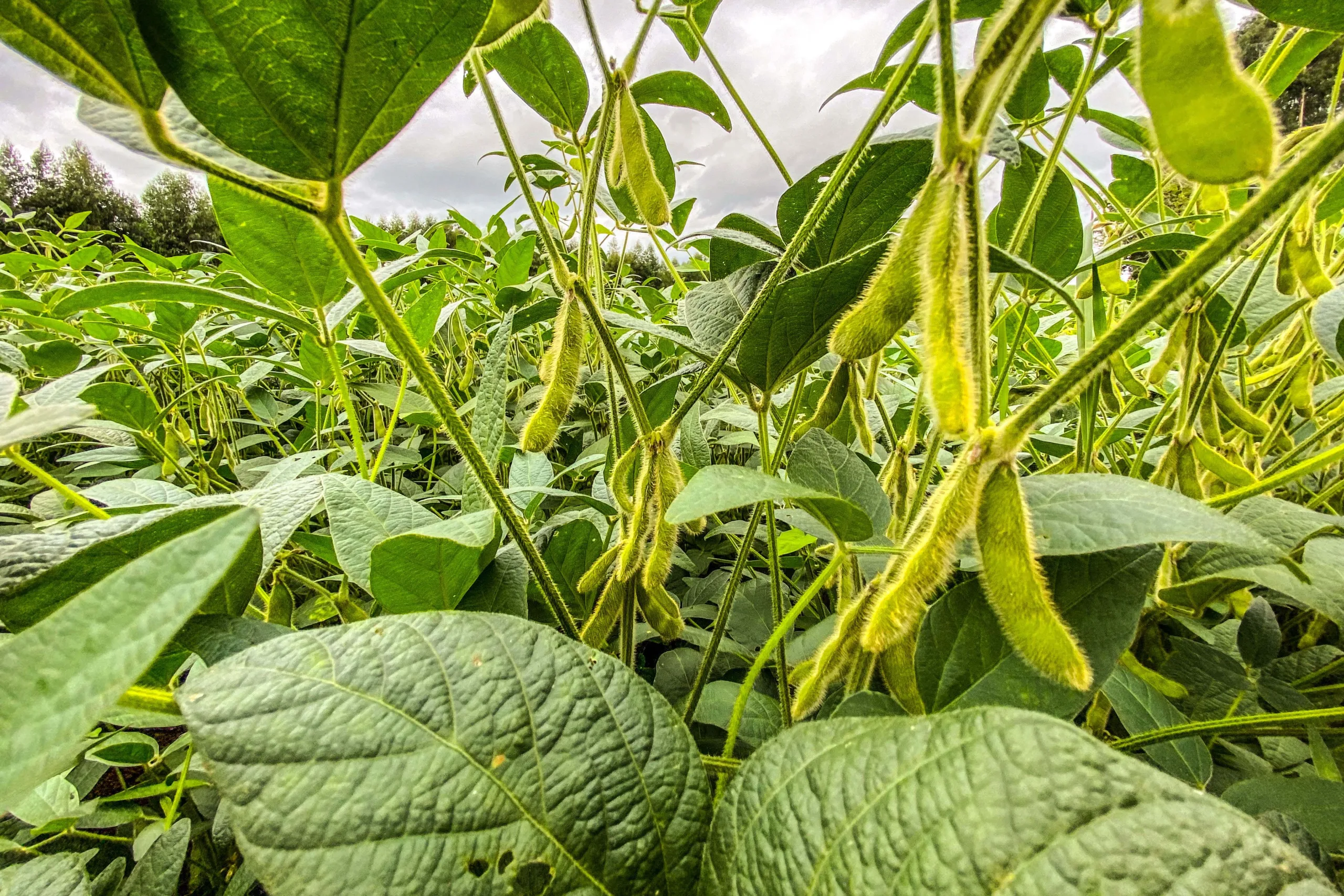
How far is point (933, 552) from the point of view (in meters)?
0.25

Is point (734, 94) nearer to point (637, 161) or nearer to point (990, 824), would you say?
point (637, 161)

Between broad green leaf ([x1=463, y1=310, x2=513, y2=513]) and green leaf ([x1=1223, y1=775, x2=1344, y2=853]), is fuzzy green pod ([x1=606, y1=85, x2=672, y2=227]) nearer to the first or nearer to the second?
broad green leaf ([x1=463, y1=310, x2=513, y2=513])

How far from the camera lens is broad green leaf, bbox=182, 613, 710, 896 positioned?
0.60 feet

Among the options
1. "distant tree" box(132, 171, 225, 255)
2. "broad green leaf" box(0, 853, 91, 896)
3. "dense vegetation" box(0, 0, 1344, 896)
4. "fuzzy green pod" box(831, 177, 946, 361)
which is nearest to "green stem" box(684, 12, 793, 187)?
"dense vegetation" box(0, 0, 1344, 896)

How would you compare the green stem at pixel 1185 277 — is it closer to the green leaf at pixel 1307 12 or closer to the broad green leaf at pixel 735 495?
the broad green leaf at pixel 735 495

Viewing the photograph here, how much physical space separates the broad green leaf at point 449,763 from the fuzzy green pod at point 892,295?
195 mm

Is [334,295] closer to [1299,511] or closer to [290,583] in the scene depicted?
[290,583]

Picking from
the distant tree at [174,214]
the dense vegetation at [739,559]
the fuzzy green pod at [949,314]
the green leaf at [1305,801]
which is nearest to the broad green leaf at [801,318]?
the dense vegetation at [739,559]

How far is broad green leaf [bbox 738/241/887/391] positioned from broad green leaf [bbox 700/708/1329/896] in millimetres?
253

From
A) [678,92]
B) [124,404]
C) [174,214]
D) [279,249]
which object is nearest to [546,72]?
[678,92]

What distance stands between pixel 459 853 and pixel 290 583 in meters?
0.83

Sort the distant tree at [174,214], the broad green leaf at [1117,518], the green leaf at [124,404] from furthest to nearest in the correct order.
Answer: the distant tree at [174,214]
the green leaf at [124,404]
the broad green leaf at [1117,518]

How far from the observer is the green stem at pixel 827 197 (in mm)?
292

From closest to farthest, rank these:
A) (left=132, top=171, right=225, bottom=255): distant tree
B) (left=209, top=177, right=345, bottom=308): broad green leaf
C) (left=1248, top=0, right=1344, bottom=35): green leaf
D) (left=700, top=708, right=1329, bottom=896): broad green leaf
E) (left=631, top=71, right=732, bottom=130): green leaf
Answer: (left=700, top=708, right=1329, bottom=896): broad green leaf < (left=1248, top=0, right=1344, bottom=35): green leaf < (left=209, top=177, right=345, bottom=308): broad green leaf < (left=631, top=71, right=732, bottom=130): green leaf < (left=132, top=171, right=225, bottom=255): distant tree
